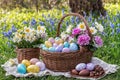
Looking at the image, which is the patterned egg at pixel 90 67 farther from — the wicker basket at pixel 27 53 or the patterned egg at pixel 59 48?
the wicker basket at pixel 27 53

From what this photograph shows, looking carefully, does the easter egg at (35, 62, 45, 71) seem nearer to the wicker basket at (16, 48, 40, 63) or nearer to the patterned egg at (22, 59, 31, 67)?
the patterned egg at (22, 59, 31, 67)

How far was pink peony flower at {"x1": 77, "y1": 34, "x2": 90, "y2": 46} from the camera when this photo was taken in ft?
15.7

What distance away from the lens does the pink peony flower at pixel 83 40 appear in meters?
4.79

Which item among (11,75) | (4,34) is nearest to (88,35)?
(11,75)

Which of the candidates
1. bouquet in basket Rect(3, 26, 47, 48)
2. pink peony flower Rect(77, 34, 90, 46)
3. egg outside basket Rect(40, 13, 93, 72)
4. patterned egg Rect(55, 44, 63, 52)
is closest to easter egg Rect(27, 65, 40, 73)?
egg outside basket Rect(40, 13, 93, 72)

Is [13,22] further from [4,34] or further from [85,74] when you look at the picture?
[85,74]

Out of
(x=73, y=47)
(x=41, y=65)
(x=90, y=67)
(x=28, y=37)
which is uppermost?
(x=28, y=37)

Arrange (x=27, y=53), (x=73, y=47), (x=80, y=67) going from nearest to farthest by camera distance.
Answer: (x=80, y=67), (x=73, y=47), (x=27, y=53)

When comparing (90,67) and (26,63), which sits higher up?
(26,63)

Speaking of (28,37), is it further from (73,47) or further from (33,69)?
(73,47)

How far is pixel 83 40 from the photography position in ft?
15.8

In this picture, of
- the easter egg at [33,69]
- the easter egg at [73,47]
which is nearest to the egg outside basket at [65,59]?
the easter egg at [73,47]

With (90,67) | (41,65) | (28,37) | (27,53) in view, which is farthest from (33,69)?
(90,67)

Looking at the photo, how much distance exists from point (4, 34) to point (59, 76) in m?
2.09
